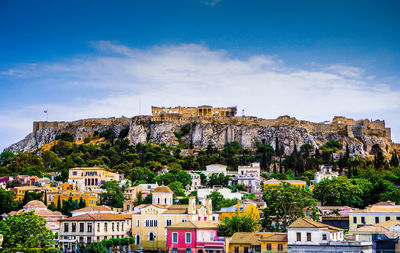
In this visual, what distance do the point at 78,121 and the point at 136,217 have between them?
100.0 m

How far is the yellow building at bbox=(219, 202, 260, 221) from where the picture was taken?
228 ft

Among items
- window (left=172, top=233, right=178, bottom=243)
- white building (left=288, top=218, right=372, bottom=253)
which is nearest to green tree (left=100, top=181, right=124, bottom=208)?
window (left=172, top=233, right=178, bottom=243)

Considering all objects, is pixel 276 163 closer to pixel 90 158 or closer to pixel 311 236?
pixel 90 158

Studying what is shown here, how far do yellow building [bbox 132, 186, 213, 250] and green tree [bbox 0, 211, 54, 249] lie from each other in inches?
673

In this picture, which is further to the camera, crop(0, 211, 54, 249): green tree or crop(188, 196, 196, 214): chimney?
crop(188, 196, 196, 214): chimney

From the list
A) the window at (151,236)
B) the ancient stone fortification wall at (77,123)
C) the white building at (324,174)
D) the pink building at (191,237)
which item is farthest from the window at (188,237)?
the ancient stone fortification wall at (77,123)

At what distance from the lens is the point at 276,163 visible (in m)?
132

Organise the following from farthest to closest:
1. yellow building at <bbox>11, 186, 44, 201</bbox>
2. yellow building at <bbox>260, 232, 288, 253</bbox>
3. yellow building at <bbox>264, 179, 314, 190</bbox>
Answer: yellow building at <bbox>264, 179, 314, 190</bbox> < yellow building at <bbox>11, 186, 44, 201</bbox> < yellow building at <bbox>260, 232, 288, 253</bbox>

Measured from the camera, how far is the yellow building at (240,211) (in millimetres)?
69569

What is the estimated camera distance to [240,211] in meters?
71.7

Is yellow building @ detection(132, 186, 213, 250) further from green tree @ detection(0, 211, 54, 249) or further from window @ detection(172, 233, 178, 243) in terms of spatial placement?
green tree @ detection(0, 211, 54, 249)

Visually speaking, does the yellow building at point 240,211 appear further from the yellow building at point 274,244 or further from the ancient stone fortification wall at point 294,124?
the ancient stone fortification wall at point 294,124

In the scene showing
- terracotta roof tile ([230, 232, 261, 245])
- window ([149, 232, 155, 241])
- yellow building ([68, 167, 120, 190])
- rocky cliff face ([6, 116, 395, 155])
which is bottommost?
window ([149, 232, 155, 241])

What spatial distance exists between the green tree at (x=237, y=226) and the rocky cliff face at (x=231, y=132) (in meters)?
83.6
